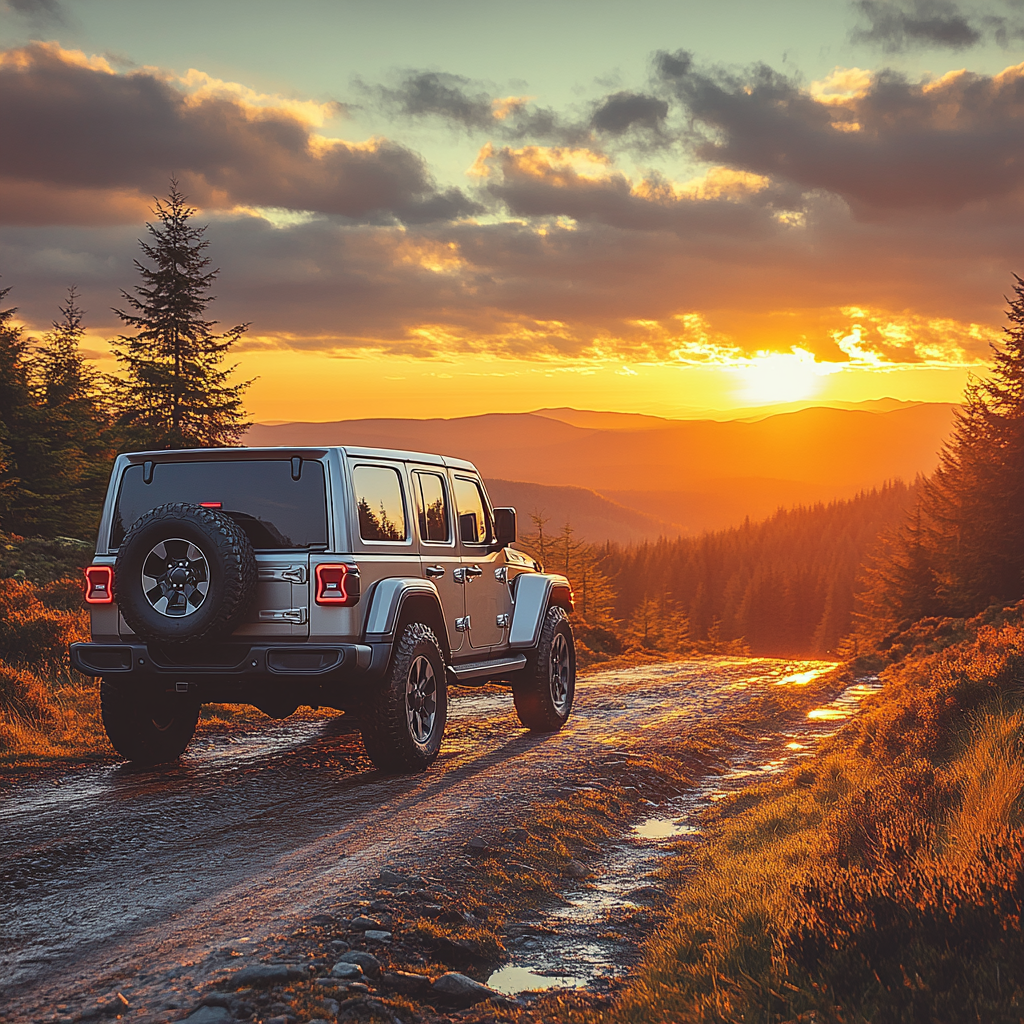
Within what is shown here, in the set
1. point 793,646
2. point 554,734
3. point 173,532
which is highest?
point 173,532

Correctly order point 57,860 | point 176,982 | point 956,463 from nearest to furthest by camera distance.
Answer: point 176,982 → point 57,860 → point 956,463

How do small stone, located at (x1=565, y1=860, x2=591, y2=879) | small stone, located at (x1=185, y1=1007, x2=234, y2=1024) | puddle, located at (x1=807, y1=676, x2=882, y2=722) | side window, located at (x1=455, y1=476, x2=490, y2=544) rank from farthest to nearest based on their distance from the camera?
puddle, located at (x1=807, y1=676, x2=882, y2=722)
side window, located at (x1=455, y1=476, x2=490, y2=544)
small stone, located at (x1=565, y1=860, x2=591, y2=879)
small stone, located at (x1=185, y1=1007, x2=234, y2=1024)

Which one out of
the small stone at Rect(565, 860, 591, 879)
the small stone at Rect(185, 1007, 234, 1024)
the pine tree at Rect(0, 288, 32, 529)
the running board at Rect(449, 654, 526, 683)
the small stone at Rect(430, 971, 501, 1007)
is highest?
the pine tree at Rect(0, 288, 32, 529)

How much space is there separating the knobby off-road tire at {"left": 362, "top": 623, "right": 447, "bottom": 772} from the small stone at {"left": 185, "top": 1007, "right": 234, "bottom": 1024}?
4.13 meters

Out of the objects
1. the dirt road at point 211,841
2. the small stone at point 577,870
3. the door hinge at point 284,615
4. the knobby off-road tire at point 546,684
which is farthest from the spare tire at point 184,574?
the knobby off-road tire at point 546,684

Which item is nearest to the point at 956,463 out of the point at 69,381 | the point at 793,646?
the point at 69,381

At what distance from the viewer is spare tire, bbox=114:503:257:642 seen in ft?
23.4

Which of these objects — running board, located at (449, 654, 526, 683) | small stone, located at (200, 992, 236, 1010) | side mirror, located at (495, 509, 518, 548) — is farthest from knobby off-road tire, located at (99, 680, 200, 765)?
small stone, located at (200, 992, 236, 1010)

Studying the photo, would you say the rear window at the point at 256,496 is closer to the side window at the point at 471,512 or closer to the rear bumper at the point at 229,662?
the rear bumper at the point at 229,662

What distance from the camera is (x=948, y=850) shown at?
4730mm

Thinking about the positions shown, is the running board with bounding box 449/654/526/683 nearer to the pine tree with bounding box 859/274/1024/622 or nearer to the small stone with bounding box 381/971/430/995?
the small stone with bounding box 381/971/430/995

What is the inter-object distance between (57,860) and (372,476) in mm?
3763

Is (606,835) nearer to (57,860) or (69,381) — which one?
(57,860)

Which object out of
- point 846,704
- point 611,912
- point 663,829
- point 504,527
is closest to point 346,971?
point 611,912
